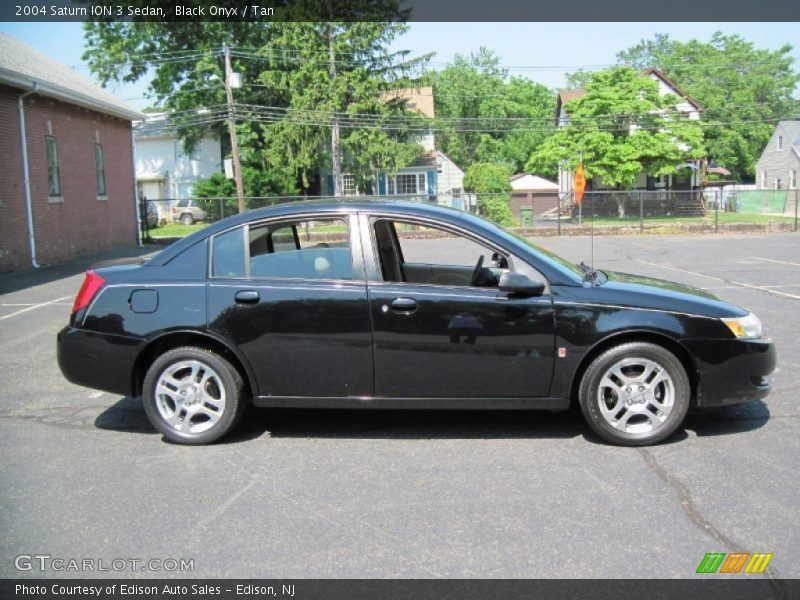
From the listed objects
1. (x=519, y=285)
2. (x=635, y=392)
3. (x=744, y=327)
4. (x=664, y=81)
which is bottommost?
(x=635, y=392)

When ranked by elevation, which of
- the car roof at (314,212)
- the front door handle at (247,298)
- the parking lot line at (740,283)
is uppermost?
the car roof at (314,212)

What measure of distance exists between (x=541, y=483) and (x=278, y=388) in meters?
1.86

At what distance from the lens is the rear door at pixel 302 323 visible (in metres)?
4.95

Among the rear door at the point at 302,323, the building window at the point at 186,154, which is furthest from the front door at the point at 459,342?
the building window at the point at 186,154

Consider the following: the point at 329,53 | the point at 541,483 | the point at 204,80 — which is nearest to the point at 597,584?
the point at 541,483

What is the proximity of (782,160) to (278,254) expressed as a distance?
204 ft

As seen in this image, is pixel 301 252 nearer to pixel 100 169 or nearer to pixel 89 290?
pixel 89 290

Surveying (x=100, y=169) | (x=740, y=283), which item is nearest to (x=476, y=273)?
(x=740, y=283)

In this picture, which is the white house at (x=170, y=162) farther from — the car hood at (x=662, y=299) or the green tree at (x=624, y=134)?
the car hood at (x=662, y=299)

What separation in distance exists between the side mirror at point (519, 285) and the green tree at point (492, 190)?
2683 cm

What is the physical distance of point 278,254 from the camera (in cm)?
526

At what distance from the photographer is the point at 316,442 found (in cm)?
518

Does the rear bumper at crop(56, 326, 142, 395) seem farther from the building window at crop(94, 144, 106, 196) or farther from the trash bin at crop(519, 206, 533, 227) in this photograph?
the trash bin at crop(519, 206, 533, 227)

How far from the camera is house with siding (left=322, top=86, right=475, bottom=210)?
41344mm
